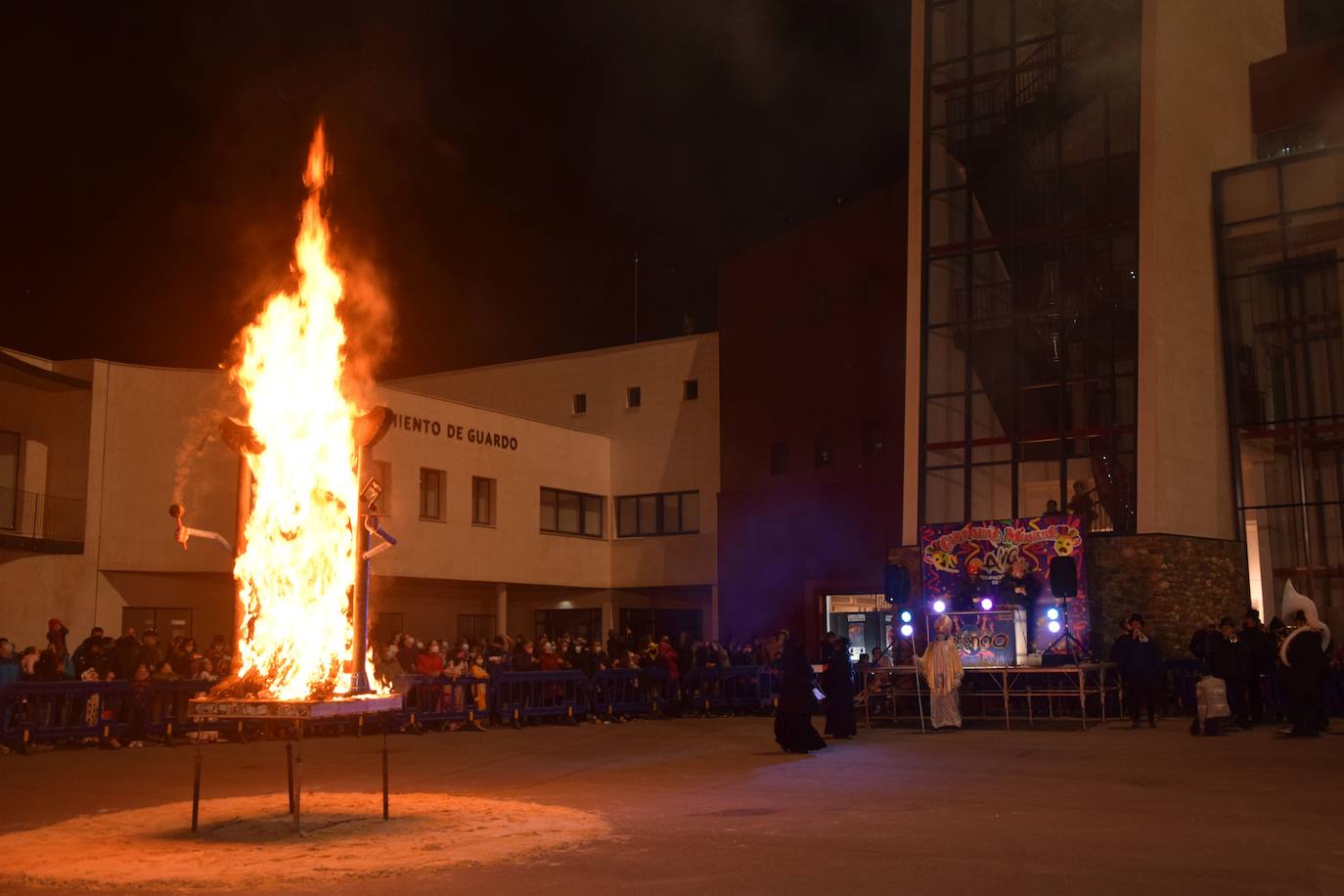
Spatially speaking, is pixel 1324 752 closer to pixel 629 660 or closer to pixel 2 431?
pixel 629 660

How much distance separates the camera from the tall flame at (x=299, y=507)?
38.3 feet

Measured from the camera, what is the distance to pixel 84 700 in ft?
63.9

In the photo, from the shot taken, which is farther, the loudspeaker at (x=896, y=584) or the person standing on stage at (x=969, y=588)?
→ the loudspeaker at (x=896, y=584)

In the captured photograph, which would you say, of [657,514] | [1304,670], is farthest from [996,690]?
[657,514]

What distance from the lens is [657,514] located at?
4144 cm

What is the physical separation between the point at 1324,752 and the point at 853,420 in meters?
19.7

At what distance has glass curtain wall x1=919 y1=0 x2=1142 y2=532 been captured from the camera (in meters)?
28.3

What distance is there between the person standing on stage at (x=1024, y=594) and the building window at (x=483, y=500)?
1687cm

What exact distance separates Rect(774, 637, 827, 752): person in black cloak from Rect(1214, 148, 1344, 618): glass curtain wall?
1497 centimetres

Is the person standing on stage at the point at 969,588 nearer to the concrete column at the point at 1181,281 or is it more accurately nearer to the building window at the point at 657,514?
the concrete column at the point at 1181,281

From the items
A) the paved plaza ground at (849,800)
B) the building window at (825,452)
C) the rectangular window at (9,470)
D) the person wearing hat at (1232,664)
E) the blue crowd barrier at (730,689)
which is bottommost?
the paved plaza ground at (849,800)

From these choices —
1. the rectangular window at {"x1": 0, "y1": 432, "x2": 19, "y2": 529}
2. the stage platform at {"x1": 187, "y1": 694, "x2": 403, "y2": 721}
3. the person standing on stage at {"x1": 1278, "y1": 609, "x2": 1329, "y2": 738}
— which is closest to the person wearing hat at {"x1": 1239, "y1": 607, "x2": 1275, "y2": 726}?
the person standing on stage at {"x1": 1278, "y1": 609, "x2": 1329, "y2": 738}

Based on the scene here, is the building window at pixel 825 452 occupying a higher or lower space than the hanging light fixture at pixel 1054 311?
lower

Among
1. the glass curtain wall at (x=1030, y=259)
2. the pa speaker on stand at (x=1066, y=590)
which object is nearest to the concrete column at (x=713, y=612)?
the glass curtain wall at (x=1030, y=259)
